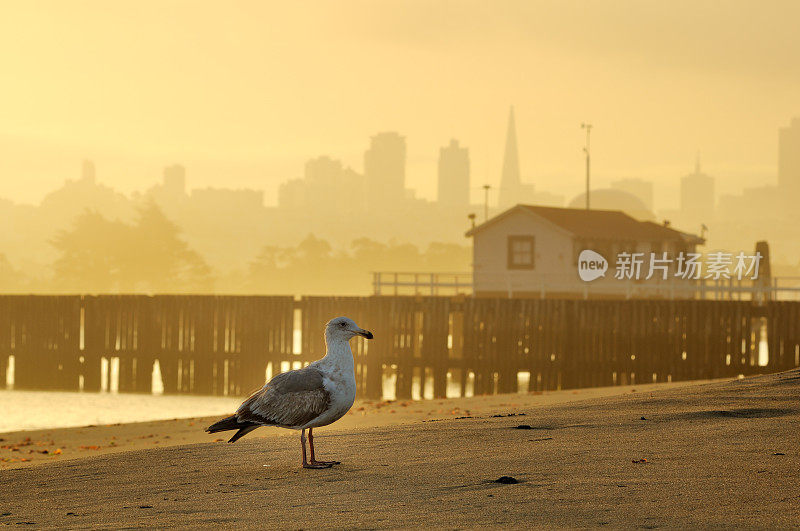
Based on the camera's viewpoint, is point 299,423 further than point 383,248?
No

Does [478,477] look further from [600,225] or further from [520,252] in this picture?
[600,225]

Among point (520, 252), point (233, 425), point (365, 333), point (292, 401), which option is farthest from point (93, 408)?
point (365, 333)

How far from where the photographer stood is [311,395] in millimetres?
9117

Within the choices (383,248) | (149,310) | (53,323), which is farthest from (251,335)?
(383,248)

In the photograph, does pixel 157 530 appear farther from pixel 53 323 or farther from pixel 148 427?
pixel 53 323

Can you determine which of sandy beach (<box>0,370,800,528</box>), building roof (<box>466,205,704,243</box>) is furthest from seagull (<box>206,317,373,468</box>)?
building roof (<box>466,205,704,243</box>)

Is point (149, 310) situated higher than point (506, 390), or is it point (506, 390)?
point (149, 310)

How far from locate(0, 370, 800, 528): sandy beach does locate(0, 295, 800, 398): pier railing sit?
1953 centimetres

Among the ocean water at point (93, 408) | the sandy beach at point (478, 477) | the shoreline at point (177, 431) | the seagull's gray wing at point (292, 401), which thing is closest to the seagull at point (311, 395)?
the seagull's gray wing at point (292, 401)

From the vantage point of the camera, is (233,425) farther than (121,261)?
No

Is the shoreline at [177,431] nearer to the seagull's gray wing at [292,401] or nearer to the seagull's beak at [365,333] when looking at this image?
the seagull's gray wing at [292,401]

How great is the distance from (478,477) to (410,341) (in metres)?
26.0

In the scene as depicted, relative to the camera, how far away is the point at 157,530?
7258 millimetres

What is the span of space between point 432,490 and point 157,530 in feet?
7.01
